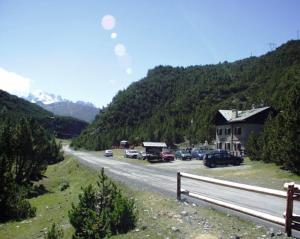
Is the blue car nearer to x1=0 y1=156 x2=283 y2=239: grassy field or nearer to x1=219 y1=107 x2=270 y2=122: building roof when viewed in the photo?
x1=219 y1=107 x2=270 y2=122: building roof

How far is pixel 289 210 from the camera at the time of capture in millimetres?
10352

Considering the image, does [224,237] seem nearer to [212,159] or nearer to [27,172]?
[27,172]

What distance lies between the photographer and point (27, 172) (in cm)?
4225

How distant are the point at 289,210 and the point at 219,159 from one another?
41.6m

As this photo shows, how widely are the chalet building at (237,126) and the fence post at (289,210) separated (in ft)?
183

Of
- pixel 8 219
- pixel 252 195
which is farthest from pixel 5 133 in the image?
pixel 252 195

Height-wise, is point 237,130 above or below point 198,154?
above

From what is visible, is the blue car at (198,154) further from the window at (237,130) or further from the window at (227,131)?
the window at (227,131)

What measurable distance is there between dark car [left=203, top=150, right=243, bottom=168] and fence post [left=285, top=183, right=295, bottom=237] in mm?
40745

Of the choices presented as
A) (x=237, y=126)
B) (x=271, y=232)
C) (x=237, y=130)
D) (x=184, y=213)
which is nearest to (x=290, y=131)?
(x=184, y=213)

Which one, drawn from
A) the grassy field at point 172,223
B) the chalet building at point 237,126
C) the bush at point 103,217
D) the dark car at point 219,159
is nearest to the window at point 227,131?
the chalet building at point 237,126

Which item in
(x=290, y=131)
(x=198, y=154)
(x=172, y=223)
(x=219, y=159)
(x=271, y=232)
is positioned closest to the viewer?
(x=271, y=232)

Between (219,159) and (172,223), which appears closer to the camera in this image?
(172,223)

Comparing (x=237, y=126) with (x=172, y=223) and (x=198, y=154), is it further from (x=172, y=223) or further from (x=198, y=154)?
(x=172, y=223)
